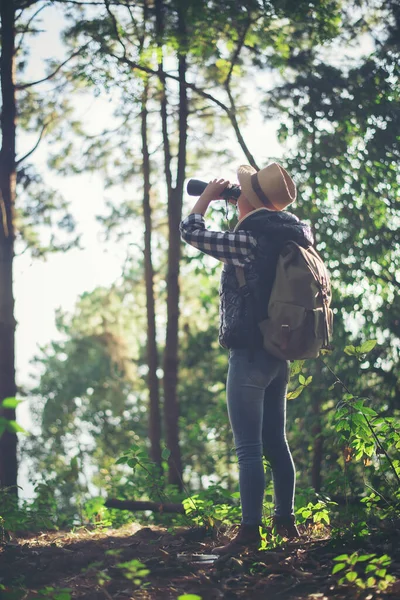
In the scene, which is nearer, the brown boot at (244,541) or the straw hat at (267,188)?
the brown boot at (244,541)

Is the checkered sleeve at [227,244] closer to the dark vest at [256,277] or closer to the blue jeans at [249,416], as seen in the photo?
the dark vest at [256,277]

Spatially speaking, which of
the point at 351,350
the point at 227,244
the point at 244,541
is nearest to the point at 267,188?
the point at 227,244

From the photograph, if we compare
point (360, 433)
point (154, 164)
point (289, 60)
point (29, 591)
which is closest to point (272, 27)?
point (289, 60)

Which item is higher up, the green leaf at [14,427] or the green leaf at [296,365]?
the green leaf at [296,365]

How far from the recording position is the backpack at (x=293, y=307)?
392 centimetres

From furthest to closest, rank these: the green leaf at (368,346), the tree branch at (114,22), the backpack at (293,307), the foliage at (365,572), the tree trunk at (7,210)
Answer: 1. the tree branch at (114,22)
2. the tree trunk at (7,210)
3. the green leaf at (368,346)
4. the backpack at (293,307)
5. the foliage at (365,572)

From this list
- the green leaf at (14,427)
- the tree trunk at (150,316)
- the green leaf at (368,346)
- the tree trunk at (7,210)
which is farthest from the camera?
the tree trunk at (150,316)

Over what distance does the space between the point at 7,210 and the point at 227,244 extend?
5242 millimetres

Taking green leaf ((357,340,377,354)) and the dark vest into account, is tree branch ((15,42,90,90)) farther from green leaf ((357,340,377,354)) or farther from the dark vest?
green leaf ((357,340,377,354))

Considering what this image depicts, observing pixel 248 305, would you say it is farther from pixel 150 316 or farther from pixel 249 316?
pixel 150 316

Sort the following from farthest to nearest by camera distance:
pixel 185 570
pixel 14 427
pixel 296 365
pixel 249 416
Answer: pixel 296 365 → pixel 249 416 → pixel 185 570 → pixel 14 427

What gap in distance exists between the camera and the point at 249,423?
4.03 m

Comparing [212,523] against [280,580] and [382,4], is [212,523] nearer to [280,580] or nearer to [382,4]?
[280,580]

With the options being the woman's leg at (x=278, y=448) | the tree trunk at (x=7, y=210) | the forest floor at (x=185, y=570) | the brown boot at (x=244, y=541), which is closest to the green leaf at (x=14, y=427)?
the forest floor at (x=185, y=570)
